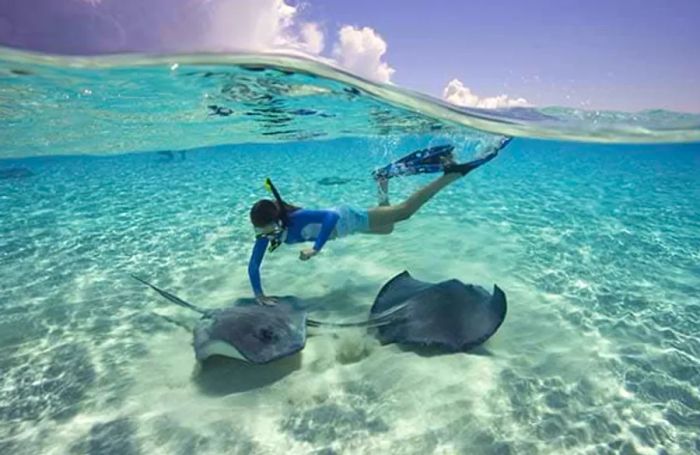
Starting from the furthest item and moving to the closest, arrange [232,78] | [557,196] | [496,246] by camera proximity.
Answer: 1. [557,196]
2. [232,78]
3. [496,246]

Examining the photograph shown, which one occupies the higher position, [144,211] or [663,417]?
[663,417]

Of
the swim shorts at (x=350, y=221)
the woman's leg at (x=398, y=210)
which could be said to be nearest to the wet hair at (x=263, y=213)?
the swim shorts at (x=350, y=221)

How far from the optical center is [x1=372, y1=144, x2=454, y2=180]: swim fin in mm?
8820

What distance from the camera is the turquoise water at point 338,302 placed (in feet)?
14.2

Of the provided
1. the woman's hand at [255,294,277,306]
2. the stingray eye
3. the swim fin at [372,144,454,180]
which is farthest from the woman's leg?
the stingray eye

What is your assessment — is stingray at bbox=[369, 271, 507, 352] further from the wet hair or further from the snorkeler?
the wet hair

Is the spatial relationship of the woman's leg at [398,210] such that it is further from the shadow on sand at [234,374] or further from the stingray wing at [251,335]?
the shadow on sand at [234,374]

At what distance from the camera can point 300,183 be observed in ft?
71.1

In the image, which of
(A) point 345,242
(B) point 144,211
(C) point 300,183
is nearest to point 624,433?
(A) point 345,242

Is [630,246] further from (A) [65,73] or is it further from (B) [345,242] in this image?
(A) [65,73]

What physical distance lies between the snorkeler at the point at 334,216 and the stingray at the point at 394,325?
989 millimetres

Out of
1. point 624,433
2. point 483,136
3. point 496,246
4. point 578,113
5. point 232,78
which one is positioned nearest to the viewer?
point 624,433

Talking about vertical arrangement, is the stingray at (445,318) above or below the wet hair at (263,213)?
below

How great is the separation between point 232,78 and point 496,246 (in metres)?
8.80
